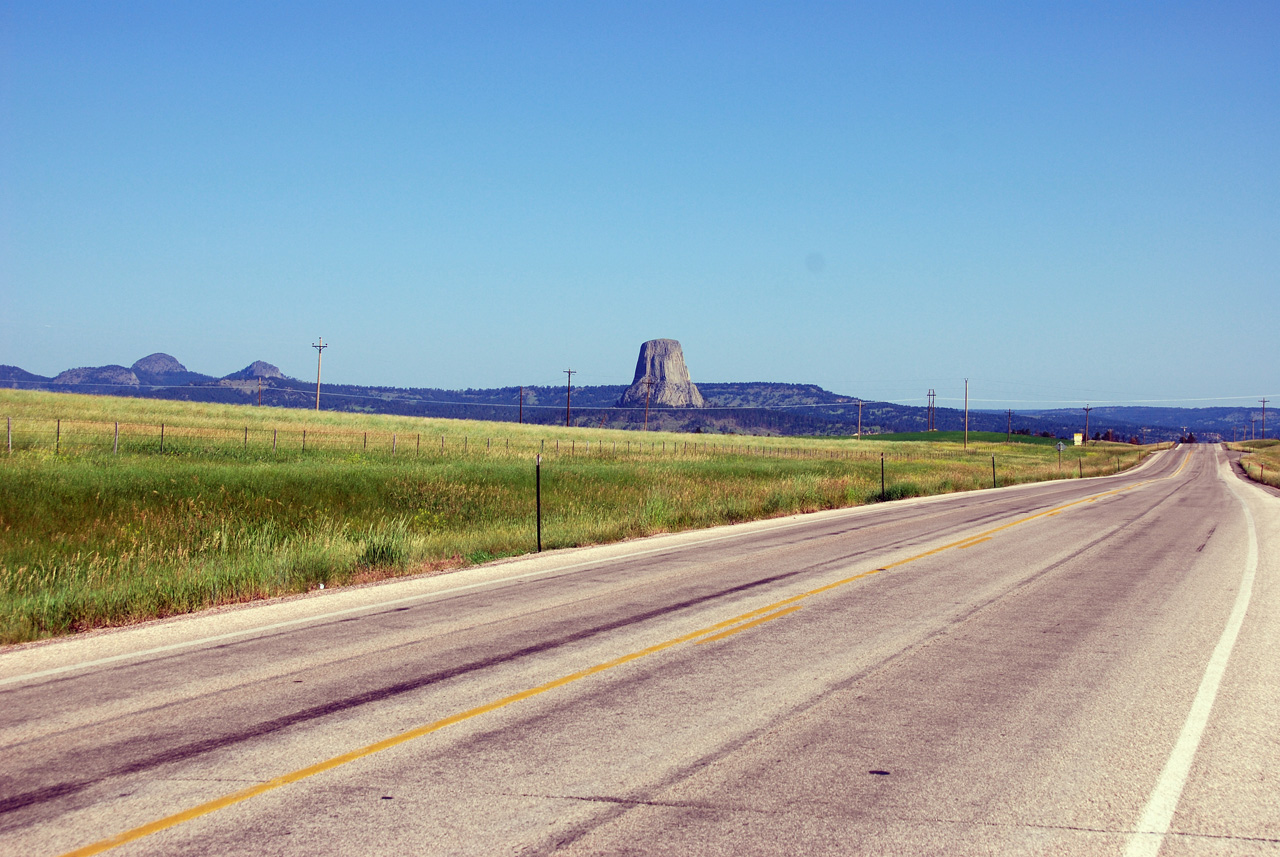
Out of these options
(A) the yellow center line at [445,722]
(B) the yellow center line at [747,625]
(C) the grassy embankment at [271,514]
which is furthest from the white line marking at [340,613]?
(B) the yellow center line at [747,625]

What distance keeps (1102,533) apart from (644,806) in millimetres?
17115

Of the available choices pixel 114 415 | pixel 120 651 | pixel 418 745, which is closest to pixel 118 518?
Result: pixel 120 651

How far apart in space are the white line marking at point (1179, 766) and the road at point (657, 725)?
1.0 inches

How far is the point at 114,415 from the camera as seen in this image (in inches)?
2197

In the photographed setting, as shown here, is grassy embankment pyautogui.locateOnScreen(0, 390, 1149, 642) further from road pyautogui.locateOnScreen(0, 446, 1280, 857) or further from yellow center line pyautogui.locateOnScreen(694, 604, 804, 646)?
yellow center line pyautogui.locateOnScreen(694, 604, 804, 646)

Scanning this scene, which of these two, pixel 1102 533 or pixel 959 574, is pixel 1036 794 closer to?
pixel 959 574

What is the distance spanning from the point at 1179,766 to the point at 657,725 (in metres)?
3.08

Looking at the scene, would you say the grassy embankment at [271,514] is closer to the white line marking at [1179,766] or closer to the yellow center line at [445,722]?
the yellow center line at [445,722]

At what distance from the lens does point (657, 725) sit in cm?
547

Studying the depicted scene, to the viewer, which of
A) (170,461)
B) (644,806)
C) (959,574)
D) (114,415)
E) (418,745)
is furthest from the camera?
(114,415)

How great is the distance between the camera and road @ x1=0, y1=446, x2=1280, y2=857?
4074 millimetres

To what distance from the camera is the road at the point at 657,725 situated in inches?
160

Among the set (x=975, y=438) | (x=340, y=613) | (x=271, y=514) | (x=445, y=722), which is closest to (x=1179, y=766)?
(x=445, y=722)

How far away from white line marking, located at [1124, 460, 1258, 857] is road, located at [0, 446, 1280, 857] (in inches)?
1.0
